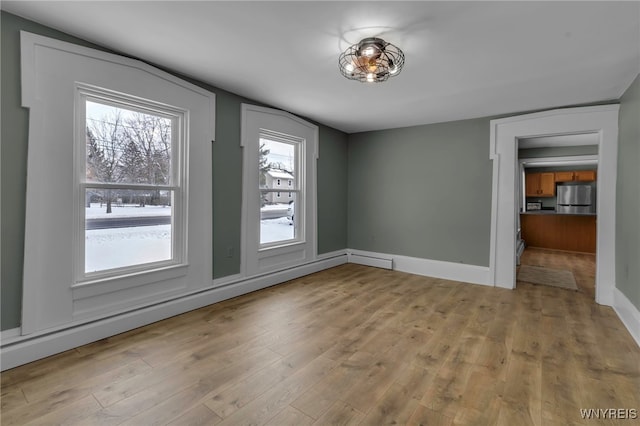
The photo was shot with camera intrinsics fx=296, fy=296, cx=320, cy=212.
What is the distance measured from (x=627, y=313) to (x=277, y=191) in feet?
13.5

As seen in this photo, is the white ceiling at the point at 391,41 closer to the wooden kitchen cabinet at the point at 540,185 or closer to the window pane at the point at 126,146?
the window pane at the point at 126,146

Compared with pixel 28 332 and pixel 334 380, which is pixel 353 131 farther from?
pixel 28 332

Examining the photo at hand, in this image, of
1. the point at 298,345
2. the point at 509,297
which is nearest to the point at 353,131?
the point at 509,297

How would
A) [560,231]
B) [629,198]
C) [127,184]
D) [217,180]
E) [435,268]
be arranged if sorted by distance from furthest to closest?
[560,231] → [435,268] → [217,180] → [629,198] → [127,184]

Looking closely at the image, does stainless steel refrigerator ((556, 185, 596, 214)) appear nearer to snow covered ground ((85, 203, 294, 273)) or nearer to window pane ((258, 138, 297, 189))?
window pane ((258, 138, 297, 189))

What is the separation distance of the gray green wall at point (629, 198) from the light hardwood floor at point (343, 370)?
47cm

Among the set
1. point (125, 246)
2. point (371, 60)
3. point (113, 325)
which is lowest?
point (113, 325)

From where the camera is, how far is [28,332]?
84.4 inches

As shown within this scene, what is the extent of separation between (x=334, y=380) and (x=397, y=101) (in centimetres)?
319

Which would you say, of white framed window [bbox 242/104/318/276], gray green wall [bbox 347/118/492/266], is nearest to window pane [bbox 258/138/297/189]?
white framed window [bbox 242/104/318/276]

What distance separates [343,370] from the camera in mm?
2074

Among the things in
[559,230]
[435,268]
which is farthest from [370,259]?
[559,230]

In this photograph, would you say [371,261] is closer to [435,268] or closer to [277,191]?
[435,268]

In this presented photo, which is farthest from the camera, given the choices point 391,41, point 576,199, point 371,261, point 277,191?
point 576,199
